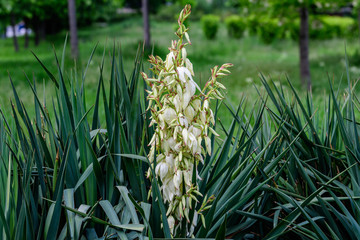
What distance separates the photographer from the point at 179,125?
1.73m

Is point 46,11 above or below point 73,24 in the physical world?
above

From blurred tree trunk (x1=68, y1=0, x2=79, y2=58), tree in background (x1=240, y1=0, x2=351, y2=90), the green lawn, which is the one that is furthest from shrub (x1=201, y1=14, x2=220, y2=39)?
tree in background (x1=240, y1=0, x2=351, y2=90)

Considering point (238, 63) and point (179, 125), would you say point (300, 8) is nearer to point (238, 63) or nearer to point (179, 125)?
point (238, 63)

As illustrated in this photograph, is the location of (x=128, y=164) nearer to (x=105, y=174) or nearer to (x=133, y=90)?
(x=105, y=174)

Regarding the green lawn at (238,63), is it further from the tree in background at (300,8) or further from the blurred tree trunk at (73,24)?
the tree in background at (300,8)

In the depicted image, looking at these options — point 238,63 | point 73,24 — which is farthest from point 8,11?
point 238,63

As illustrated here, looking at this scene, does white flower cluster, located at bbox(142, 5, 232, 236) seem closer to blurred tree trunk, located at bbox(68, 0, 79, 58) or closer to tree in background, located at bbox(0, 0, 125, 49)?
blurred tree trunk, located at bbox(68, 0, 79, 58)

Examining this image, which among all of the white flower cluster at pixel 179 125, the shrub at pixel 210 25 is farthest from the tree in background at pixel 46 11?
the white flower cluster at pixel 179 125

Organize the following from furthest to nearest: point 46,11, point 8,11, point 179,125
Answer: point 46,11
point 8,11
point 179,125

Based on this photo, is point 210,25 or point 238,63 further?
point 210,25

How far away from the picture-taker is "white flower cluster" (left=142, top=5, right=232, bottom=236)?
1727mm

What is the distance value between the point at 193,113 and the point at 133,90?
0.59 m

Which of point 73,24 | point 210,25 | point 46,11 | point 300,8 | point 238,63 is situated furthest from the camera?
point 210,25

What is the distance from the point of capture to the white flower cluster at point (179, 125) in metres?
1.73
